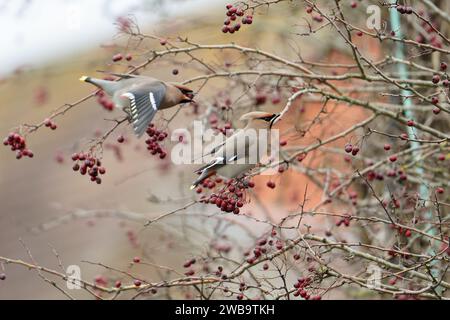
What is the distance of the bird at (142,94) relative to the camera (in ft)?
14.2

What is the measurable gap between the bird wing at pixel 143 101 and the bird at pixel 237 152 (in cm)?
38

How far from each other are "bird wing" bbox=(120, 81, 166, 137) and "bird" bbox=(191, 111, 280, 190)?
1.23ft

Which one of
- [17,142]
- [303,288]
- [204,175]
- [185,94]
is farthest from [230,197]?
[17,142]

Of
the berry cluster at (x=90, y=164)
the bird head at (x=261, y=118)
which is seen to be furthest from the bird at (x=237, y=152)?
the berry cluster at (x=90, y=164)

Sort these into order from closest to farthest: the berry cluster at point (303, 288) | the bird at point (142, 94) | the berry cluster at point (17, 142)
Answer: the berry cluster at point (303, 288), the bird at point (142, 94), the berry cluster at point (17, 142)

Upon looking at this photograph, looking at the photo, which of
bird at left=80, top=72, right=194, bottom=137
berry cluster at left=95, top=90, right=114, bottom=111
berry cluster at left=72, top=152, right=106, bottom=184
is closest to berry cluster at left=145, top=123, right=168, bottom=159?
bird at left=80, top=72, right=194, bottom=137

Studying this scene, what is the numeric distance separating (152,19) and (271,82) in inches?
34.5

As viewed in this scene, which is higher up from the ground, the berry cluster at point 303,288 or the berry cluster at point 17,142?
the berry cluster at point 17,142

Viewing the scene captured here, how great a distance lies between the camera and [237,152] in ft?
14.8

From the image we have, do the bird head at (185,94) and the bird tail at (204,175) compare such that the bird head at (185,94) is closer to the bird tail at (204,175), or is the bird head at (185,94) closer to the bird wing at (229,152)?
the bird wing at (229,152)

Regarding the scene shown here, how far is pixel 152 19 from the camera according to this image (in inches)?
243

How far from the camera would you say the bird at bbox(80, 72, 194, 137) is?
4.32 meters
